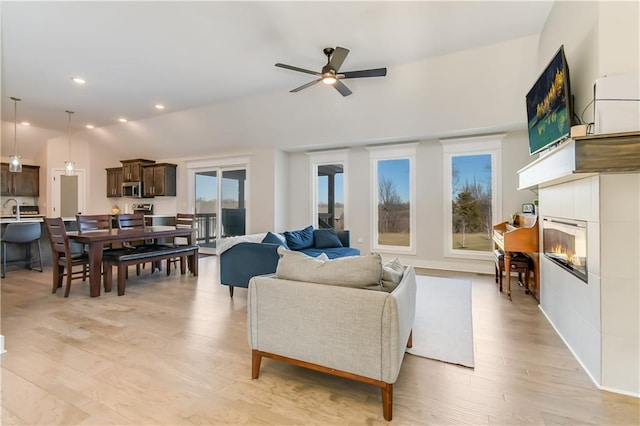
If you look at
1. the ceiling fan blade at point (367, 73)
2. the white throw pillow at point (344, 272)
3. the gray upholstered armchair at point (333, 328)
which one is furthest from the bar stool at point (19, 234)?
the ceiling fan blade at point (367, 73)

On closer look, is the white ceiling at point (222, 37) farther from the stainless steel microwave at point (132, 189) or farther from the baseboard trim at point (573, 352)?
the stainless steel microwave at point (132, 189)

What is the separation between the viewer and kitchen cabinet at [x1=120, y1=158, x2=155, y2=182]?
27.0 feet

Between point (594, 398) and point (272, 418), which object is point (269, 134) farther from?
point (594, 398)

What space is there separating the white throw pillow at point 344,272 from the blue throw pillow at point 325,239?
120 inches

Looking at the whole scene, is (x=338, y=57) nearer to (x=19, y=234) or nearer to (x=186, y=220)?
(x=186, y=220)

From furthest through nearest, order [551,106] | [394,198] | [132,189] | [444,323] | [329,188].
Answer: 1. [132,189]
2. [329,188]
3. [394,198]
4. [444,323]
5. [551,106]

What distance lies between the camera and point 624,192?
200 centimetres

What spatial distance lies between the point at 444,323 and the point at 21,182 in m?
11.2

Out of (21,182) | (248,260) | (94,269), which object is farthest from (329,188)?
(21,182)

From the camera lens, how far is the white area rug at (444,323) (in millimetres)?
2537

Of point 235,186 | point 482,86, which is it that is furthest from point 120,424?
point 235,186

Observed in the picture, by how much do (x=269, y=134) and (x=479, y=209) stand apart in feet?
14.5

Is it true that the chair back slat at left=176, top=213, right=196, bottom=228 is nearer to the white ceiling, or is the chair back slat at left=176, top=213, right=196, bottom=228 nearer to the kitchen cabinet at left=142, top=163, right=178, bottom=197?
the white ceiling

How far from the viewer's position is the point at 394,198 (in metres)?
6.36
